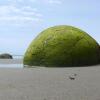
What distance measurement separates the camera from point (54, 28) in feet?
82.6

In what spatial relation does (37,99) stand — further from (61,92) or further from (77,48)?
(77,48)

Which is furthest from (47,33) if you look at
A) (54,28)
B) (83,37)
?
(83,37)

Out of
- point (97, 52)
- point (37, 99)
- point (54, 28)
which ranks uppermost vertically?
point (54, 28)

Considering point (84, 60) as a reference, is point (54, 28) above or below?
above

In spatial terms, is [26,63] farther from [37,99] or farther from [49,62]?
[37,99]

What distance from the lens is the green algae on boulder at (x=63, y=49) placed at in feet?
76.5

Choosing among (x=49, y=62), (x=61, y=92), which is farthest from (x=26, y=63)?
(x=61, y=92)

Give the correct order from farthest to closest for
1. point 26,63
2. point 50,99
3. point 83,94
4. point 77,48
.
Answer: point 26,63, point 77,48, point 83,94, point 50,99

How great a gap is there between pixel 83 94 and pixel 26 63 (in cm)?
1672

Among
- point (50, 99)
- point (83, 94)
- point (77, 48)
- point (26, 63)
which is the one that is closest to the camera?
point (50, 99)

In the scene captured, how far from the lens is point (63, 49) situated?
23406mm

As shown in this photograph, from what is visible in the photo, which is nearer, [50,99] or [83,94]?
[50,99]

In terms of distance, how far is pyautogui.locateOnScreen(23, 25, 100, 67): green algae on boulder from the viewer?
23328 mm

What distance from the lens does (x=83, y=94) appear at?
850 centimetres
